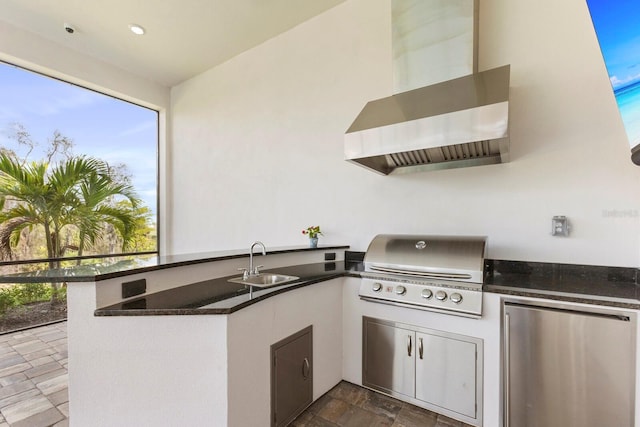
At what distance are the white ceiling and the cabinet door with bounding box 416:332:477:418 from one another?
3296 mm

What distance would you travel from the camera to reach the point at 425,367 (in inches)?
78.4

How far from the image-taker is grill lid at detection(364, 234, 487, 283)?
1875 mm

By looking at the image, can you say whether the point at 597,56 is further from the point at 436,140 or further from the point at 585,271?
the point at 585,271

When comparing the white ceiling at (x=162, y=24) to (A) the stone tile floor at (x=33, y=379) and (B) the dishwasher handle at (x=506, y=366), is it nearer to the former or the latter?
(B) the dishwasher handle at (x=506, y=366)

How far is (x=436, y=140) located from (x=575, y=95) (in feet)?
3.59

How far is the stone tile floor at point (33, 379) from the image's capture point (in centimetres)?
196

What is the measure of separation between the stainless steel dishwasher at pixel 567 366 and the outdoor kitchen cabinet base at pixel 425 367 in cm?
18

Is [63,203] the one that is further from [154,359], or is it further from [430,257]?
[430,257]

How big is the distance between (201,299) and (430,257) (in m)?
1.47

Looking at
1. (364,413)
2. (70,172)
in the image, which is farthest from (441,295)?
(70,172)

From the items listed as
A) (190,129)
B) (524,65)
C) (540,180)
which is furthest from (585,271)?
(190,129)

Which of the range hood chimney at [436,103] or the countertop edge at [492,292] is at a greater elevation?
the range hood chimney at [436,103]

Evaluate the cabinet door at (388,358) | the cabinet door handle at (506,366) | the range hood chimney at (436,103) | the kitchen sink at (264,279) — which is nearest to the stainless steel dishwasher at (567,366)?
the cabinet door handle at (506,366)

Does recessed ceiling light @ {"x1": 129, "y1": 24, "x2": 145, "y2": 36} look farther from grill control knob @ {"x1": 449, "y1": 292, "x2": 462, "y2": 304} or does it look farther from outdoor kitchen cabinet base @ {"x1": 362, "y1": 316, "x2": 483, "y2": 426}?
grill control knob @ {"x1": 449, "y1": 292, "x2": 462, "y2": 304}
